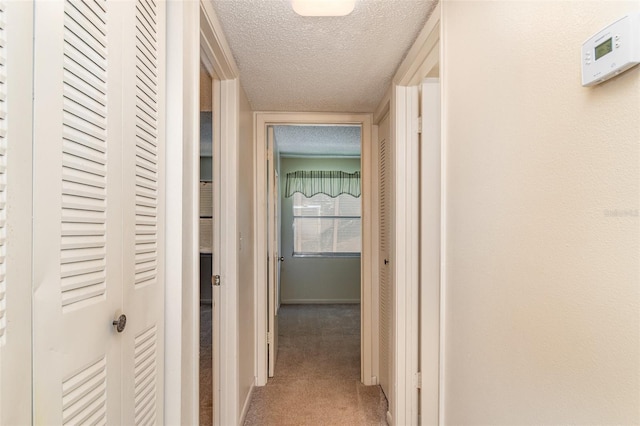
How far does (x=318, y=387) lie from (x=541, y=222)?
250 centimetres

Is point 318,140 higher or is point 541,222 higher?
point 318,140

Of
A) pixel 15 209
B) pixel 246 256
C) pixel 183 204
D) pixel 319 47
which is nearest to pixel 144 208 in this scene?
pixel 183 204

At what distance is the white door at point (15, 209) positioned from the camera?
1.80 feet

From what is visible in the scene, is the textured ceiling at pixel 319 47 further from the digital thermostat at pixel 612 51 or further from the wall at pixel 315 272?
the wall at pixel 315 272

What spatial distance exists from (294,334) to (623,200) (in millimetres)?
3971

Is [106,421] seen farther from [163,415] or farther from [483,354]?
[483,354]

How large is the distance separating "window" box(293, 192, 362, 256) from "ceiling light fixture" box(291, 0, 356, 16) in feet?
14.2

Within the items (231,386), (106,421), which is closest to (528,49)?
(106,421)

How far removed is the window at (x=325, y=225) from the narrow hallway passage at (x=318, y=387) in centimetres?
153

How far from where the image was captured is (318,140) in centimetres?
455

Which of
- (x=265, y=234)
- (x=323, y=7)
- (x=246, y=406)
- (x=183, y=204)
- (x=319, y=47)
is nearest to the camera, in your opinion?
(x=183, y=204)

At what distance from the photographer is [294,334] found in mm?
4227

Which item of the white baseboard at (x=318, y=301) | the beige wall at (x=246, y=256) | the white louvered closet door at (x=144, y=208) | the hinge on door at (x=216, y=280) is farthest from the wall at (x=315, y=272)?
the white louvered closet door at (x=144, y=208)

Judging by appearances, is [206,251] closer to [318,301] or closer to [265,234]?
[318,301]
